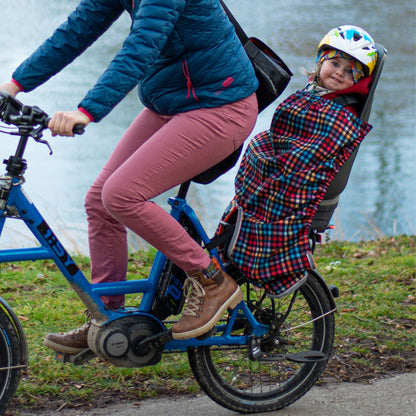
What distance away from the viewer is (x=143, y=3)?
307 cm

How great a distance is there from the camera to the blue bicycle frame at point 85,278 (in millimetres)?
3219

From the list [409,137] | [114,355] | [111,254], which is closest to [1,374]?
[114,355]

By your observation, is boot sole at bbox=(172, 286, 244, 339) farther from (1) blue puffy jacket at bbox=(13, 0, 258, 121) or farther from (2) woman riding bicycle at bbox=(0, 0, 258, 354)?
(1) blue puffy jacket at bbox=(13, 0, 258, 121)

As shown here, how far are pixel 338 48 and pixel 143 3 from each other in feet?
3.31

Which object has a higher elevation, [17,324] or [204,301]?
[204,301]

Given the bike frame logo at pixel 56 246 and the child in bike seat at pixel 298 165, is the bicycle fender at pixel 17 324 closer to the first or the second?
the bike frame logo at pixel 56 246

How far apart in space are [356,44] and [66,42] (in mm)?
1320

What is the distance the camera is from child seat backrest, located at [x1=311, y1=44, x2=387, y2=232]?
11.6 feet

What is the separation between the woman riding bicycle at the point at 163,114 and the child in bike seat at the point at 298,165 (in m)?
0.18

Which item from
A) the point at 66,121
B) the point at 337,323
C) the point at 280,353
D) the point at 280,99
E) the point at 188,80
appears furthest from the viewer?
the point at 280,99

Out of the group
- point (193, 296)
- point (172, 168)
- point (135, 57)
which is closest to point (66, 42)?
point (135, 57)

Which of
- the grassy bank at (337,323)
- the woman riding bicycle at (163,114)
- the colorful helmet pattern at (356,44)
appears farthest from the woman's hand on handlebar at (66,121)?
the grassy bank at (337,323)

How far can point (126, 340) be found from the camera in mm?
3545

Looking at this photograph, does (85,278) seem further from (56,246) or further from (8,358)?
(8,358)
